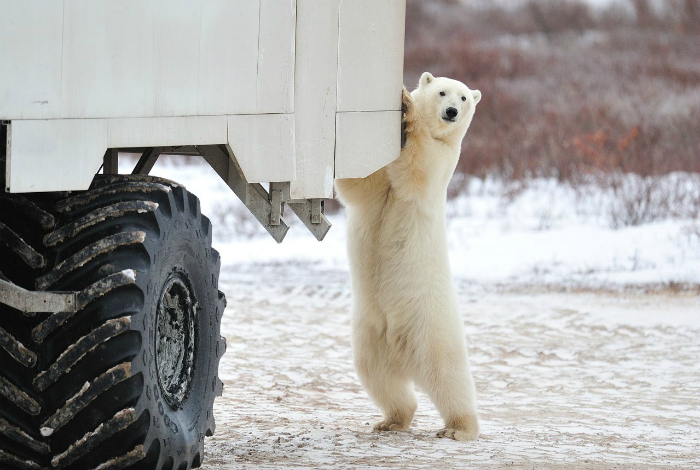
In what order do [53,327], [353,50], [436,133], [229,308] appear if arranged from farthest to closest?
1. [229,308]
2. [436,133]
3. [353,50]
4. [53,327]

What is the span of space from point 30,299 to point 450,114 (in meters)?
2.68

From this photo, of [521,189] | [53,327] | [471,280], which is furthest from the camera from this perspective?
[521,189]

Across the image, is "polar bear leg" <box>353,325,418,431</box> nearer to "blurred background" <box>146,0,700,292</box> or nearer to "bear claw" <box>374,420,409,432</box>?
"bear claw" <box>374,420,409,432</box>

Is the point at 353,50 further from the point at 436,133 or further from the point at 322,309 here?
the point at 322,309

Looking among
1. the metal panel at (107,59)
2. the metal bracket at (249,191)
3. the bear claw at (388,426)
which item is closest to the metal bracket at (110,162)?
the metal bracket at (249,191)

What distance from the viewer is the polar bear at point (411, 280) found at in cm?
511

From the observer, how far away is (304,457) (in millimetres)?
4484

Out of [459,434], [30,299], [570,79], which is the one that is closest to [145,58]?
[30,299]

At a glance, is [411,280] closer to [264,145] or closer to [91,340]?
[264,145]

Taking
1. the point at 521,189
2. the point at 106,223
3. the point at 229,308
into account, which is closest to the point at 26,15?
the point at 106,223

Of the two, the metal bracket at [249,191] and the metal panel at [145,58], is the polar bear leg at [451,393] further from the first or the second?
the metal panel at [145,58]

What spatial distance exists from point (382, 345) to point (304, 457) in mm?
926

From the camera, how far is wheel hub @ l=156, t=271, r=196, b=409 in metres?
3.69

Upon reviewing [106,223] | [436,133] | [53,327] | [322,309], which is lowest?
[322,309]
